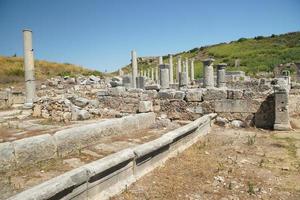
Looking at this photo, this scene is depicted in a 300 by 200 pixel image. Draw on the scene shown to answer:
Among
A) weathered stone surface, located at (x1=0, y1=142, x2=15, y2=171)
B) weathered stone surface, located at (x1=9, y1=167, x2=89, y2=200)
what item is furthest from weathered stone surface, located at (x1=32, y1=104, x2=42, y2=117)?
weathered stone surface, located at (x1=9, y1=167, x2=89, y2=200)

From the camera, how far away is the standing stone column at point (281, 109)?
9.22m

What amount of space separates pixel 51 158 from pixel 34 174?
0.86 meters

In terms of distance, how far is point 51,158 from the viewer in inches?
207

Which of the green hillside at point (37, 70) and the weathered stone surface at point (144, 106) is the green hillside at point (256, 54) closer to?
the green hillside at point (37, 70)

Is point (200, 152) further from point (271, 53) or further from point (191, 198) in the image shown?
point (271, 53)

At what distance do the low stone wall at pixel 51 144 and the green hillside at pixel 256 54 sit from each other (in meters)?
36.4

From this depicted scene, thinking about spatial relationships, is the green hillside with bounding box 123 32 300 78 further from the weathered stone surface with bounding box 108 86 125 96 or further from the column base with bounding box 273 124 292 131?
the column base with bounding box 273 124 292 131

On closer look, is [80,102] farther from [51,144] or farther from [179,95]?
[51,144]

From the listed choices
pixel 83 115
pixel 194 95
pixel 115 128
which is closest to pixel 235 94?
pixel 194 95

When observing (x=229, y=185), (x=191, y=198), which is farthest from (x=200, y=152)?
(x=191, y=198)

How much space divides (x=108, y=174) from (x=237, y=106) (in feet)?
21.7

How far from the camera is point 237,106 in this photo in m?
9.98

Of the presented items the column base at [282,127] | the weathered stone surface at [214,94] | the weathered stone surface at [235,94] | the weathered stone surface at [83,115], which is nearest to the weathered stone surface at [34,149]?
the weathered stone surface at [83,115]

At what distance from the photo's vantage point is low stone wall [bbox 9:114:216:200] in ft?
10.9
